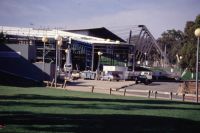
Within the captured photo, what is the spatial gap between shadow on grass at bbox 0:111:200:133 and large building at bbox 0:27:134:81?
23298 millimetres

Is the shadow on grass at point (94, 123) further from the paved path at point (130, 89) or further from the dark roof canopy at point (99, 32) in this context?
the dark roof canopy at point (99, 32)

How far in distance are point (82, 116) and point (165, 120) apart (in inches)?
132

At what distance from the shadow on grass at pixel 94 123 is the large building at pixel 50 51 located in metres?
23.3

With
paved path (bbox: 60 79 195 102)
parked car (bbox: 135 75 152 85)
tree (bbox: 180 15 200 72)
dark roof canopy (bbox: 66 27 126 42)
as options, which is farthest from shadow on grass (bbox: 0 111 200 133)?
dark roof canopy (bbox: 66 27 126 42)

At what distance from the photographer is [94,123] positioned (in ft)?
38.5

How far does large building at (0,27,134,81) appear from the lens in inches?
1620

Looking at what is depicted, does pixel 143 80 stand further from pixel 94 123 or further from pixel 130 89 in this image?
pixel 94 123

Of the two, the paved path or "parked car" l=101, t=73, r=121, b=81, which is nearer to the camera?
the paved path

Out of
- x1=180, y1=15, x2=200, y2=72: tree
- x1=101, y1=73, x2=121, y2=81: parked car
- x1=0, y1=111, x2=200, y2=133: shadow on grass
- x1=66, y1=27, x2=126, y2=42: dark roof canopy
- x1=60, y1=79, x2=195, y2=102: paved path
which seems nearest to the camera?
x1=0, y1=111, x2=200, y2=133: shadow on grass

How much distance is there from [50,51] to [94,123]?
179 ft

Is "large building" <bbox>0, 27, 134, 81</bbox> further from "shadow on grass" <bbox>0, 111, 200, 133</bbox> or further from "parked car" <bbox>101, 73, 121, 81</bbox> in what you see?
"shadow on grass" <bbox>0, 111, 200, 133</bbox>

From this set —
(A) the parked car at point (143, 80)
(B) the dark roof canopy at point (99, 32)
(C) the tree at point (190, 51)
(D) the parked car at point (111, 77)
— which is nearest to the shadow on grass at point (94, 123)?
(C) the tree at point (190, 51)

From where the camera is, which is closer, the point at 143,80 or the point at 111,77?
the point at 143,80

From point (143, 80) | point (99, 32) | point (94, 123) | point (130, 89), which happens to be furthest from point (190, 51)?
point (99, 32)
